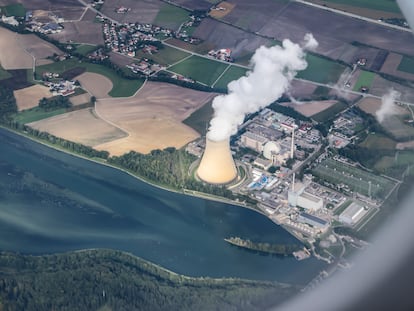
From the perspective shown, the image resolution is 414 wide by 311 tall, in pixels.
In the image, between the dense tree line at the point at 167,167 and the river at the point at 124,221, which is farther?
the dense tree line at the point at 167,167

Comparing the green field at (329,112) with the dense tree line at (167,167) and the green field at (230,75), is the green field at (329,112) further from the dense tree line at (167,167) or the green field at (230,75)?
the dense tree line at (167,167)

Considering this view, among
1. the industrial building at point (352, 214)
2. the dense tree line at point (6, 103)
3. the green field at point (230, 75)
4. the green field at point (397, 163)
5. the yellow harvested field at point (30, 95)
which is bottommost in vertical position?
the dense tree line at point (6, 103)

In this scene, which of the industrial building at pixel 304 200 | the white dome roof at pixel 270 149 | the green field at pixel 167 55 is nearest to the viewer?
the industrial building at pixel 304 200

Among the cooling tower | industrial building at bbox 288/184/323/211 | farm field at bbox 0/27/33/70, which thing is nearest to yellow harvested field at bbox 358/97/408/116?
industrial building at bbox 288/184/323/211

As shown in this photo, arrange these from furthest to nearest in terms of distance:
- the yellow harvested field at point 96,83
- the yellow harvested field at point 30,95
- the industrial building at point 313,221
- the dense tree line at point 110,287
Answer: the yellow harvested field at point 96,83
the yellow harvested field at point 30,95
the industrial building at point 313,221
the dense tree line at point 110,287

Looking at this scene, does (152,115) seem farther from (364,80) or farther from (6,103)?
(364,80)

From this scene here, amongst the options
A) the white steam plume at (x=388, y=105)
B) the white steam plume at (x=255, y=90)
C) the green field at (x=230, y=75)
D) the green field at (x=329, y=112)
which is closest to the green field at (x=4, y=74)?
the green field at (x=230, y=75)

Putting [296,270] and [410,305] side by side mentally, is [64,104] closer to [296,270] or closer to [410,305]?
[296,270]

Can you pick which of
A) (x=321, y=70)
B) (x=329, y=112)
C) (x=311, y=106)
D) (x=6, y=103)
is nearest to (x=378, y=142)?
(x=329, y=112)
